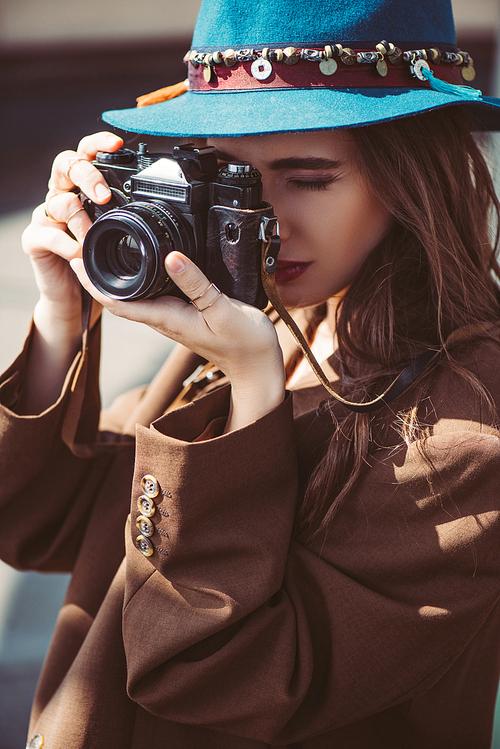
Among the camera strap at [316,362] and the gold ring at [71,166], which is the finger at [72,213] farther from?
the camera strap at [316,362]

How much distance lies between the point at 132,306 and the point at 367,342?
0.37 m

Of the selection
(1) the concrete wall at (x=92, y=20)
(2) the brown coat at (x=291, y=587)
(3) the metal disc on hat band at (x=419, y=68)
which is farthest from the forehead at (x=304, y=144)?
(1) the concrete wall at (x=92, y=20)

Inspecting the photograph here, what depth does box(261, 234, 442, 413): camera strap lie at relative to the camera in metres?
0.89

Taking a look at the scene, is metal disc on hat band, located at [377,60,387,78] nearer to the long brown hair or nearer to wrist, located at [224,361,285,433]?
the long brown hair

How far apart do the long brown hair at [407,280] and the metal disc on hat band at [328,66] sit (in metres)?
0.10

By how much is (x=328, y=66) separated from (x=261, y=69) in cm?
10

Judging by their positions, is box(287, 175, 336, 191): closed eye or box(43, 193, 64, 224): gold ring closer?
box(287, 175, 336, 191): closed eye

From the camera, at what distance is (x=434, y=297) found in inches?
39.2

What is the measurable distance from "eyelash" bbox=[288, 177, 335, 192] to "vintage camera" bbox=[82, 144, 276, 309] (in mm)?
85

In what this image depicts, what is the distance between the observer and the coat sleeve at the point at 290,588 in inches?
31.5

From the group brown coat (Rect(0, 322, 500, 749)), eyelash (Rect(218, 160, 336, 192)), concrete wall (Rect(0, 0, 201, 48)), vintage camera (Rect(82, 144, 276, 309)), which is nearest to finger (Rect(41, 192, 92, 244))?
vintage camera (Rect(82, 144, 276, 309))

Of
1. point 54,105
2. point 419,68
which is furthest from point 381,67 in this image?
point 54,105

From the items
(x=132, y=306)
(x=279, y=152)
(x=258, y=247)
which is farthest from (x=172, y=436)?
(x=279, y=152)

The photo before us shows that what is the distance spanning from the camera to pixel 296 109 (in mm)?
871
